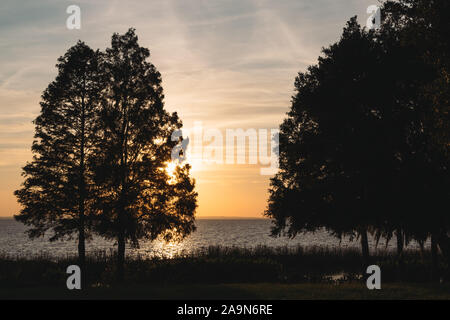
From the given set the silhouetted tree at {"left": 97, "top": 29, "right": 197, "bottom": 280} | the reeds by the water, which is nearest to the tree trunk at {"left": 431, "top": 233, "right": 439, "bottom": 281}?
the reeds by the water

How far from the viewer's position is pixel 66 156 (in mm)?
29797

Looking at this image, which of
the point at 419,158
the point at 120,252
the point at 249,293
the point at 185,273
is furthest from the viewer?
the point at 185,273

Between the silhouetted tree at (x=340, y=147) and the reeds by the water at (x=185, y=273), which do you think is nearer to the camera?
Answer: the silhouetted tree at (x=340, y=147)

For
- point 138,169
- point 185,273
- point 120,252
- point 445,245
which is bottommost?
point 185,273

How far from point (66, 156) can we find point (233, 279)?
13961 mm

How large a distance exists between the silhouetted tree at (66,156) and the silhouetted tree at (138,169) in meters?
1.34

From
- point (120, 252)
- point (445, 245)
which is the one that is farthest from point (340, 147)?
point (120, 252)

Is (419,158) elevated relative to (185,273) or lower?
elevated

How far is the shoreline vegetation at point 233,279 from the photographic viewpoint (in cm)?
2050

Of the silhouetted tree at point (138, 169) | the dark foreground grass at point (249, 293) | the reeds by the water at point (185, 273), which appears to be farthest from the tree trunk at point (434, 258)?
the silhouetted tree at point (138, 169)

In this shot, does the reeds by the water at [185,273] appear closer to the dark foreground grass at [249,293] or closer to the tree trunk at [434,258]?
the tree trunk at [434,258]

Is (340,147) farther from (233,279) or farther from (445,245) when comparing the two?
(233,279)
